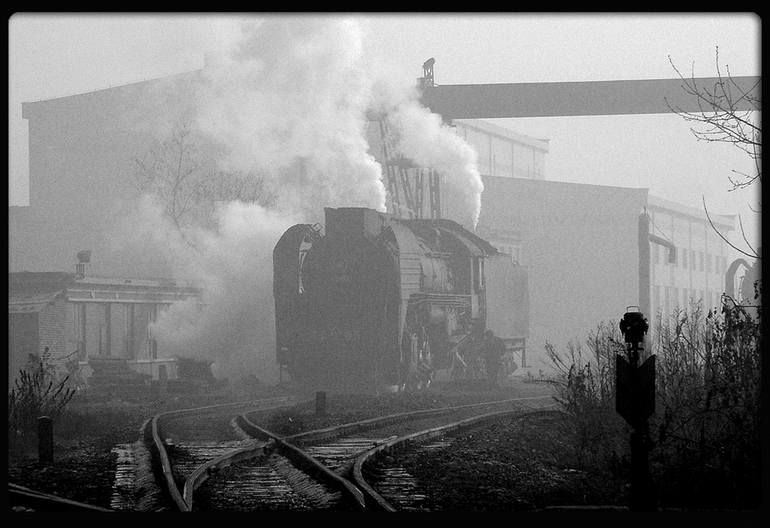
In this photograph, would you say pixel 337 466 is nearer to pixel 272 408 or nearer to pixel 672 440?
pixel 672 440

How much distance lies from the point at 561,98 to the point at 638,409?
85.7ft

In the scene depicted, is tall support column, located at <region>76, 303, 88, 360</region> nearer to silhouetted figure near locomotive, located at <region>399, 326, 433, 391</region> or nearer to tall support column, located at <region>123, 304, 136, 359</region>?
tall support column, located at <region>123, 304, 136, 359</region>

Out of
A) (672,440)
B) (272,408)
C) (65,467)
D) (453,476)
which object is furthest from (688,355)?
(272,408)

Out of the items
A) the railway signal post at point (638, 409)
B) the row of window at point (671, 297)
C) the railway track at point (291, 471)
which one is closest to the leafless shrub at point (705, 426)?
the railway signal post at point (638, 409)

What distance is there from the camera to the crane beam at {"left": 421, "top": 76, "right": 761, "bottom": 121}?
33094 mm

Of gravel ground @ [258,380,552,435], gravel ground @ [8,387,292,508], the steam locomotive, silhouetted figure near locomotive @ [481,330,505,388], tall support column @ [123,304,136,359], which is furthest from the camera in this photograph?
tall support column @ [123,304,136,359]

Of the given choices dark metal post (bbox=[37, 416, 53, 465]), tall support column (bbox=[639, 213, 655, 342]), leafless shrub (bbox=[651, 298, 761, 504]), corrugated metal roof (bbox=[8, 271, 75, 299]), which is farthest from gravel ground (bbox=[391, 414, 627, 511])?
tall support column (bbox=[639, 213, 655, 342])

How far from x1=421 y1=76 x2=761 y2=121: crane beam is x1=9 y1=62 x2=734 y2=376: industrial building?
1166 centimetres

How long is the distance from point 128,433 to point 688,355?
324 inches

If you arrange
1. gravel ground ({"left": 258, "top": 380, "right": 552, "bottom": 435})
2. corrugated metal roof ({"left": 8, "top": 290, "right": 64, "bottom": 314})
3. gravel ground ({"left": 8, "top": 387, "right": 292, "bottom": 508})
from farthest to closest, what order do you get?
1. corrugated metal roof ({"left": 8, "top": 290, "right": 64, "bottom": 314})
2. gravel ground ({"left": 258, "top": 380, "right": 552, "bottom": 435})
3. gravel ground ({"left": 8, "top": 387, "right": 292, "bottom": 508})

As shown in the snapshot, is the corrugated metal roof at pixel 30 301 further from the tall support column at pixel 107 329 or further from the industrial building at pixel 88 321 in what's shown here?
the tall support column at pixel 107 329

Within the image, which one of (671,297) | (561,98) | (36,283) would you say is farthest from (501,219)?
(36,283)

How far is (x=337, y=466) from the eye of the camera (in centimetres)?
1223

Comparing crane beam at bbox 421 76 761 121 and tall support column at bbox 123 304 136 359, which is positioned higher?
crane beam at bbox 421 76 761 121
